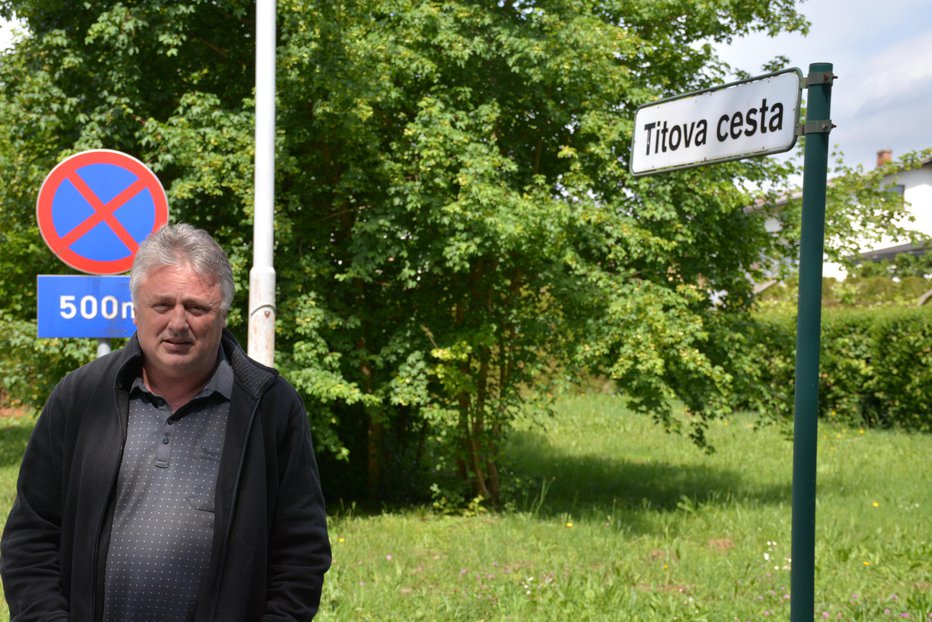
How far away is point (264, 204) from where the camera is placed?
22.7 feet

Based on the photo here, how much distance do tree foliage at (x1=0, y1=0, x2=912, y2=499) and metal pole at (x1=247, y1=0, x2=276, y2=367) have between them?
7.54ft

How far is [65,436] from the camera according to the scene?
255 centimetres

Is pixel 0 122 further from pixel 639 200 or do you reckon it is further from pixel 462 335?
pixel 639 200

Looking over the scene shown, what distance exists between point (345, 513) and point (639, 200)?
14.3 ft

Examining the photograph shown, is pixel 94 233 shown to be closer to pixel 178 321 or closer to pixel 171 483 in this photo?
pixel 178 321

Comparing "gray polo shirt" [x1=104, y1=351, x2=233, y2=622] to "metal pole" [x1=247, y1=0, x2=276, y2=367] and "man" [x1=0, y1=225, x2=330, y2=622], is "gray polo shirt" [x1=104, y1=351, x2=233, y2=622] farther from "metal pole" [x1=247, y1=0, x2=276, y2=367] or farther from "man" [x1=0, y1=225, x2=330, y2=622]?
"metal pole" [x1=247, y1=0, x2=276, y2=367]

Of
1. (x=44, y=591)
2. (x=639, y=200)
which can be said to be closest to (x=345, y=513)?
(x=639, y=200)

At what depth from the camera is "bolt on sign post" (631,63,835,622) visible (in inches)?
129

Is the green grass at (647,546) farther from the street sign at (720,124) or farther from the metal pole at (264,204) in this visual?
the street sign at (720,124)

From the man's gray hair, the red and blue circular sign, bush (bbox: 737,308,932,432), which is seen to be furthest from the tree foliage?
bush (bbox: 737,308,932,432)

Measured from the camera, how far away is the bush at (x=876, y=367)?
19.4 m

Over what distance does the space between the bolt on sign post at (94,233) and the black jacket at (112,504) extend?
263 cm

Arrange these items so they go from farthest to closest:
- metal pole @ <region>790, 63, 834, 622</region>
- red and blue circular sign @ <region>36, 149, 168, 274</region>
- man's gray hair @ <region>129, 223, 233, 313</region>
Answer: red and blue circular sign @ <region>36, 149, 168, 274</region>
metal pole @ <region>790, 63, 834, 622</region>
man's gray hair @ <region>129, 223, 233, 313</region>

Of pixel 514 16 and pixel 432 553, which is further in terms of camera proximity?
pixel 514 16
